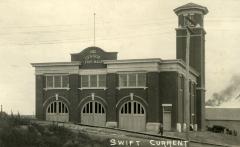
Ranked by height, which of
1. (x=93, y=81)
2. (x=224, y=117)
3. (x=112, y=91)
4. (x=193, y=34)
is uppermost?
(x=193, y=34)

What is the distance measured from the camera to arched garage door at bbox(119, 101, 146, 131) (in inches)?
1834

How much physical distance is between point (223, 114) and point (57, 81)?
38.8 m

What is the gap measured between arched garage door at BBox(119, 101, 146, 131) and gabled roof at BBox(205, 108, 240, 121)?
3415 cm

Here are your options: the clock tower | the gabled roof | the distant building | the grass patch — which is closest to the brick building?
the clock tower

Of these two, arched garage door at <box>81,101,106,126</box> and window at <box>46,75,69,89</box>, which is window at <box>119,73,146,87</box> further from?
window at <box>46,75,69,89</box>

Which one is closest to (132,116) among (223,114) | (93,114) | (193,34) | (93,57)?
(93,114)

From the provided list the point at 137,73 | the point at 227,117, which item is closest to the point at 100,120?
the point at 137,73

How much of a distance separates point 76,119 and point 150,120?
826 cm

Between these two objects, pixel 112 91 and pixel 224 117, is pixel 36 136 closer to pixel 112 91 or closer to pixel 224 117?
pixel 112 91

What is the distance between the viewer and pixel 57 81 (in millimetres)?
50781

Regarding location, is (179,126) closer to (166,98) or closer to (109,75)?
(166,98)

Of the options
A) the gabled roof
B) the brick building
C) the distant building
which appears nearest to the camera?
the brick building

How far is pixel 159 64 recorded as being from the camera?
46750 mm

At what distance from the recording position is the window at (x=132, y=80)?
4666 centimetres
